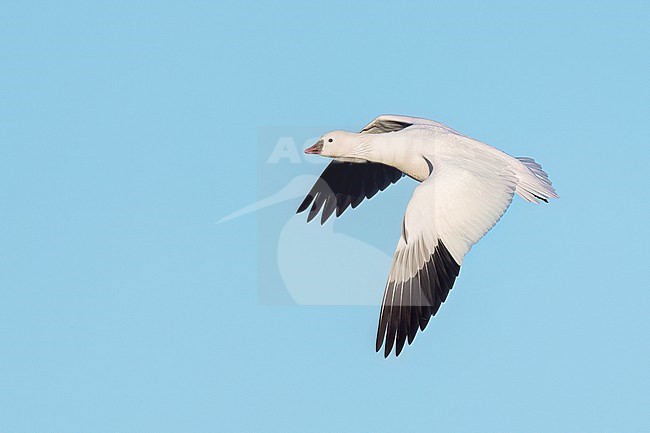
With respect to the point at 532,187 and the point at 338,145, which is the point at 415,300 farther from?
the point at 338,145

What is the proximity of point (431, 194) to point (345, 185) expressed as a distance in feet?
17.5

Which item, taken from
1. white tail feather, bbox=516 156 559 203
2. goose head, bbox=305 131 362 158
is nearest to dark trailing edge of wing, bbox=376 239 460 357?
white tail feather, bbox=516 156 559 203

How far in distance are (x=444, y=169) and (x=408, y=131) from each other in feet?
6.05

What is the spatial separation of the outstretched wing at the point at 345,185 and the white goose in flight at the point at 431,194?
3.97 ft

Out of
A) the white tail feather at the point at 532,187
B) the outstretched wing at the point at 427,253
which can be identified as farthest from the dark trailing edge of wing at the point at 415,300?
the white tail feather at the point at 532,187

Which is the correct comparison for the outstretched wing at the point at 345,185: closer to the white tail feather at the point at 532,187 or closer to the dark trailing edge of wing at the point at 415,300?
the white tail feather at the point at 532,187

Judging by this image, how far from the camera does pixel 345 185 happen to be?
75.0ft

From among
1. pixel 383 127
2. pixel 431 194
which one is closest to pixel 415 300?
pixel 431 194

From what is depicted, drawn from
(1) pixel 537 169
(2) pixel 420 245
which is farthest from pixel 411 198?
(1) pixel 537 169

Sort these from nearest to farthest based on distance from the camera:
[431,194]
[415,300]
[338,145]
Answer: [415,300]
[431,194]
[338,145]

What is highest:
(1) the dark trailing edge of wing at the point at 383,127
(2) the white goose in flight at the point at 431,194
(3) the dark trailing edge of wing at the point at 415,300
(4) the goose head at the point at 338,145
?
(1) the dark trailing edge of wing at the point at 383,127

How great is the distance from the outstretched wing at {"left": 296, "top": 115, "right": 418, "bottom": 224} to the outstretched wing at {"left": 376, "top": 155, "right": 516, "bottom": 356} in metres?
4.75

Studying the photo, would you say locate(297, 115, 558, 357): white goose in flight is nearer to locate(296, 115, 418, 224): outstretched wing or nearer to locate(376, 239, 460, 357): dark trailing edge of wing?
locate(376, 239, 460, 357): dark trailing edge of wing

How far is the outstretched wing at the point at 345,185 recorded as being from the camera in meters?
22.7
